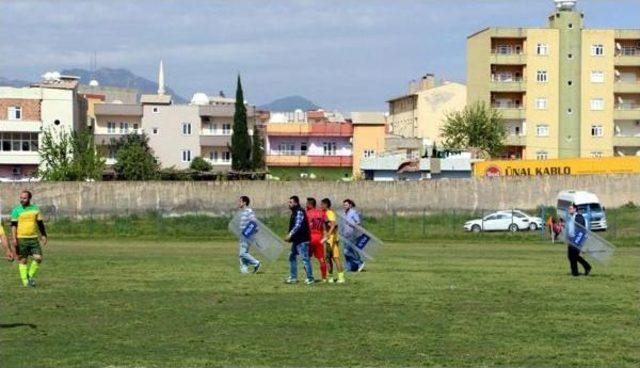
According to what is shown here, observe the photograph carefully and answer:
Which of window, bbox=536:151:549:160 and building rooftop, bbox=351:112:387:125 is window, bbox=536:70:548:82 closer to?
window, bbox=536:151:549:160

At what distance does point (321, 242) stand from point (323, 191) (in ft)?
167

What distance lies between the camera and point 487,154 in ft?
374

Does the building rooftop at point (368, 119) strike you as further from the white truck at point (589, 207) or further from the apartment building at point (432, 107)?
the white truck at point (589, 207)

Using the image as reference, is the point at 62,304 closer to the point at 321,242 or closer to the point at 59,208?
the point at 321,242

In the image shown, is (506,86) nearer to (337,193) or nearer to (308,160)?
(308,160)

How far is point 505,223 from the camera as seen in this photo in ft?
225

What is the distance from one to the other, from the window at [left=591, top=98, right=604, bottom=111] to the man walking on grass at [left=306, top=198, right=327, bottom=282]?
92655 mm

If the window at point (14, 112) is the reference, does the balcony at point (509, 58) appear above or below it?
above

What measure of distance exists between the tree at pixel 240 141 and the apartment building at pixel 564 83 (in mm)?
24124

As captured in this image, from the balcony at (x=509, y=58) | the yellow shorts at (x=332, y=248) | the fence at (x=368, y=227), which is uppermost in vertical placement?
the balcony at (x=509, y=58)

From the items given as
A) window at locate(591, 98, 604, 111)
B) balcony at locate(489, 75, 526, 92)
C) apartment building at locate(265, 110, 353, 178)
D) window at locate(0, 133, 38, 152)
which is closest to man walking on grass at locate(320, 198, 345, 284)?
window at locate(0, 133, 38, 152)

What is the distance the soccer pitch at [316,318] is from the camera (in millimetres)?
15805

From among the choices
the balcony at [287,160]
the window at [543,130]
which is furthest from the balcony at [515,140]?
the balcony at [287,160]

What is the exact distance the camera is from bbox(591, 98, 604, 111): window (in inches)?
4579
